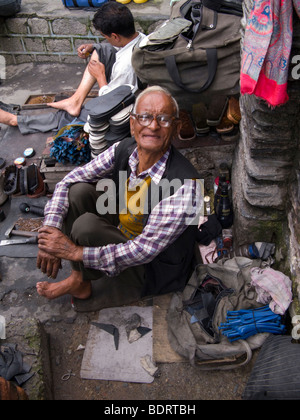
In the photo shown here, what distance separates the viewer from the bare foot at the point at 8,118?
5090mm

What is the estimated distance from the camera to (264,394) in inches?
90.2

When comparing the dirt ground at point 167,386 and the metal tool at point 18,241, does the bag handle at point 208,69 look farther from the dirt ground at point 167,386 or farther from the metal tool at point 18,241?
the dirt ground at point 167,386

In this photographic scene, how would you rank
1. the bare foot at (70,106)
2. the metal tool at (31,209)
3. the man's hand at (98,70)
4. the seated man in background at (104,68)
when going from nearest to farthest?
1. the metal tool at (31,209)
2. the seated man in background at (104,68)
3. the man's hand at (98,70)
4. the bare foot at (70,106)

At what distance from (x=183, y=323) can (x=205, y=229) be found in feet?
3.19

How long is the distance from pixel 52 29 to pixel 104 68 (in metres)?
2.73

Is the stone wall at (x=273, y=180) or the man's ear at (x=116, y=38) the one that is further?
the man's ear at (x=116, y=38)

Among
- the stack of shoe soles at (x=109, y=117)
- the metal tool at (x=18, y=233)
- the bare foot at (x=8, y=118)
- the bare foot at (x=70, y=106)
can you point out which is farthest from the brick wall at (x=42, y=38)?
the metal tool at (x=18, y=233)

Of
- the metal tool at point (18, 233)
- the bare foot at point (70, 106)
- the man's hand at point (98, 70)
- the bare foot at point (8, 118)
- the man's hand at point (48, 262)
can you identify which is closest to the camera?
the man's hand at point (48, 262)

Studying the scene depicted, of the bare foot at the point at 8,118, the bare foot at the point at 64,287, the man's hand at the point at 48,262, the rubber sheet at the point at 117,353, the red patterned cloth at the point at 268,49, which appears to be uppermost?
the red patterned cloth at the point at 268,49

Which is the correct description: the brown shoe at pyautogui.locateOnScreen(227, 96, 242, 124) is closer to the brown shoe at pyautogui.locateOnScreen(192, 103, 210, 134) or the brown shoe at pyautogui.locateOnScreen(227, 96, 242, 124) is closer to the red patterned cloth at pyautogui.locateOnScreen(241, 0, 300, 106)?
the brown shoe at pyautogui.locateOnScreen(192, 103, 210, 134)

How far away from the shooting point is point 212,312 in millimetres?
Answer: 2797

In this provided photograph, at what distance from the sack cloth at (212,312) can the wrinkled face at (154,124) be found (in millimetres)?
1094

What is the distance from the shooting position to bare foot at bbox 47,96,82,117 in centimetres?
488

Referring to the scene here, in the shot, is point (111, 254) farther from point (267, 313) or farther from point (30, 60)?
point (30, 60)
